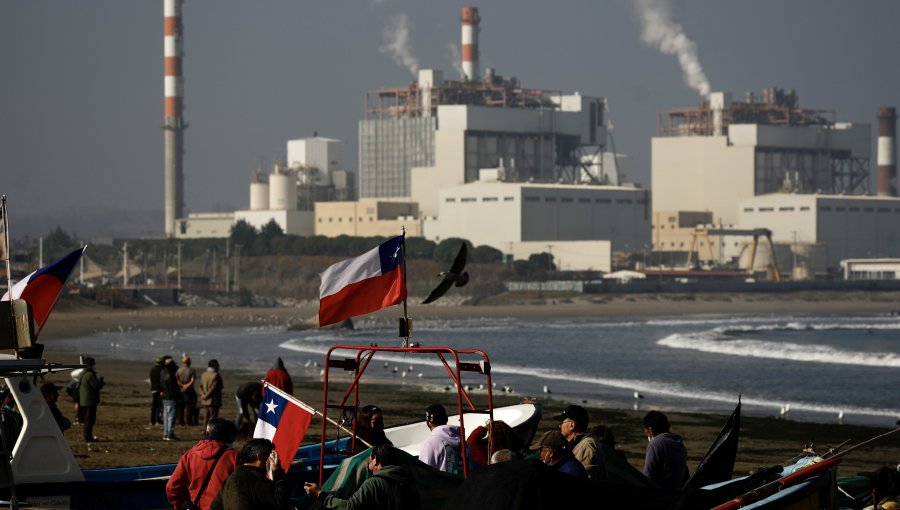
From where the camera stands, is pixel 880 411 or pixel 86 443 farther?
pixel 880 411

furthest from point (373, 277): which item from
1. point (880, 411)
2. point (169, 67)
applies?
point (169, 67)

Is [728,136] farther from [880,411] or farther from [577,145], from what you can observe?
[880,411]

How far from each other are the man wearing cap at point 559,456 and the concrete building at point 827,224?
112m

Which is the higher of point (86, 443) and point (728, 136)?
point (728, 136)

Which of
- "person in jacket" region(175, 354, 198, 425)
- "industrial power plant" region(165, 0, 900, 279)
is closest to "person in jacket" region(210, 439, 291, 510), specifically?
"person in jacket" region(175, 354, 198, 425)

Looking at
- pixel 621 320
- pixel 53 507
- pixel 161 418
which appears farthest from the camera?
pixel 621 320

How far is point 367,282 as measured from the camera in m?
10.1

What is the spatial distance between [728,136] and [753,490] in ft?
431

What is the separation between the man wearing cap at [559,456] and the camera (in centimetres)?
864

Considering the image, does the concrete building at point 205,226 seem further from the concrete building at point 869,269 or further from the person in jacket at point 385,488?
the person in jacket at point 385,488

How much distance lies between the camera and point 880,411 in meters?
26.7

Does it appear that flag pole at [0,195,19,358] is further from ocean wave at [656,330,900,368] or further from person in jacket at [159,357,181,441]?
ocean wave at [656,330,900,368]

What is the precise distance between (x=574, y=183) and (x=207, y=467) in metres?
119

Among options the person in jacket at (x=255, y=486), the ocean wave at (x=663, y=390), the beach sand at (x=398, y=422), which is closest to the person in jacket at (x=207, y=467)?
the person in jacket at (x=255, y=486)
